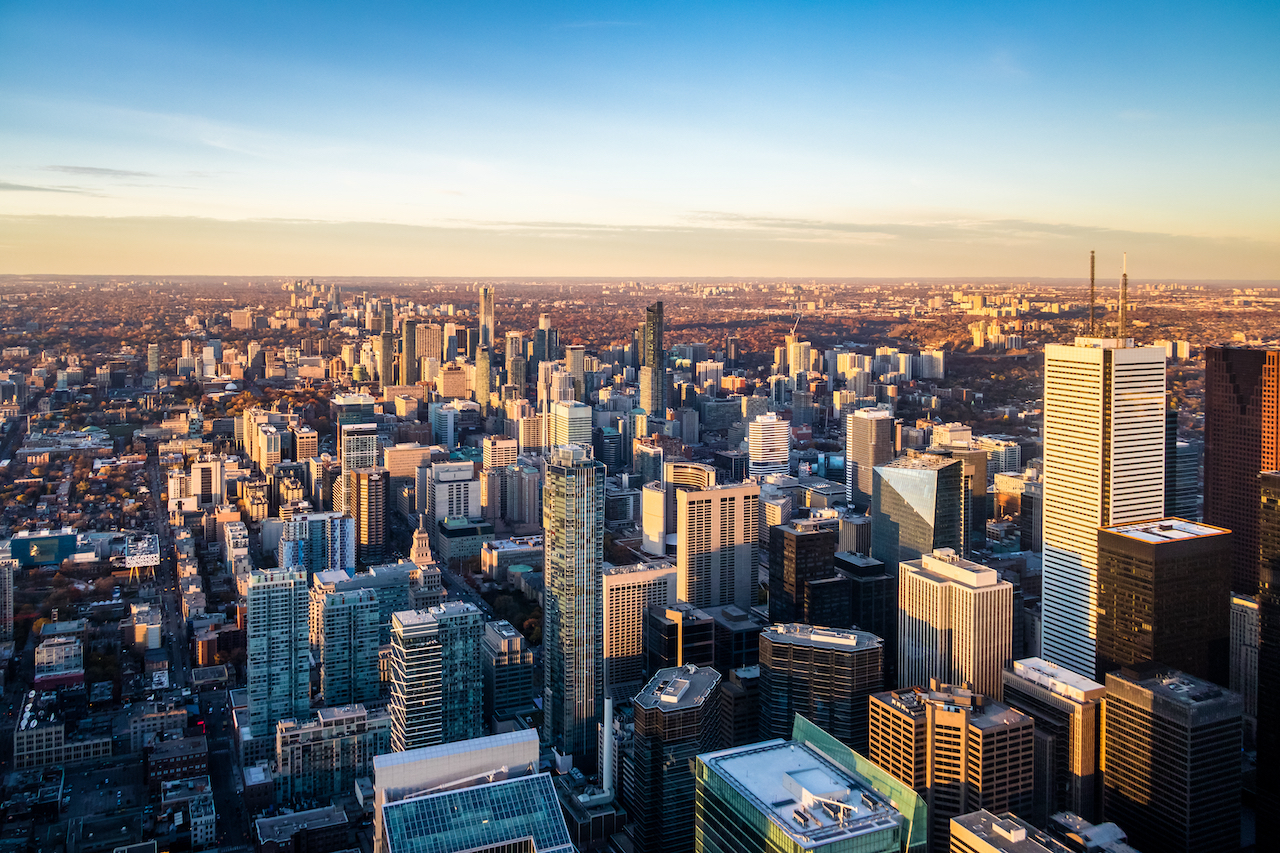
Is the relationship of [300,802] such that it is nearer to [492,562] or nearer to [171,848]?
[171,848]

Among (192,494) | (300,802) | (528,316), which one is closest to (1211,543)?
(300,802)

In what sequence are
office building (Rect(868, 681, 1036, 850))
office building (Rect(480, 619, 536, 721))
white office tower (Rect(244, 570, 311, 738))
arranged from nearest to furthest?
office building (Rect(868, 681, 1036, 850)) < white office tower (Rect(244, 570, 311, 738)) < office building (Rect(480, 619, 536, 721))

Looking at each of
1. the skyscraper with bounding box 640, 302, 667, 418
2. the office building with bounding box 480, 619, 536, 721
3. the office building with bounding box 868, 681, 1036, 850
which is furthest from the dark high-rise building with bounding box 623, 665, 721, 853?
the skyscraper with bounding box 640, 302, 667, 418

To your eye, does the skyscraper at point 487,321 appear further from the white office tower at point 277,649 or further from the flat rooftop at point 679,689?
the flat rooftop at point 679,689

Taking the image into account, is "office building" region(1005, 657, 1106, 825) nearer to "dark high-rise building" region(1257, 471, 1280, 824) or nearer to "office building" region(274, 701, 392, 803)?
"dark high-rise building" region(1257, 471, 1280, 824)

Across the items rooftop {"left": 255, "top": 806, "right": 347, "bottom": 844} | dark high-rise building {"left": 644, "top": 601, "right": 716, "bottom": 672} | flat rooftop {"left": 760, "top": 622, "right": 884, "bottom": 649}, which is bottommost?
rooftop {"left": 255, "top": 806, "right": 347, "bottom": 844}

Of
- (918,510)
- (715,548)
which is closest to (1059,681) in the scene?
(918,510)

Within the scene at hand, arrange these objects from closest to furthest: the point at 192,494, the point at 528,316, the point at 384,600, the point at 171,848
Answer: the point at 171,848
the point at 384,600
the point at 192,494
the point at 528,316
